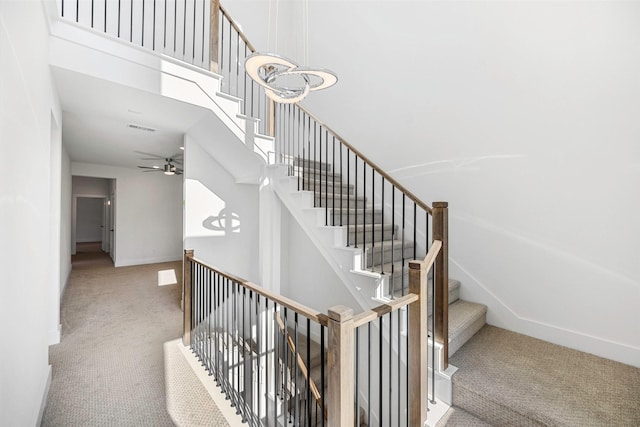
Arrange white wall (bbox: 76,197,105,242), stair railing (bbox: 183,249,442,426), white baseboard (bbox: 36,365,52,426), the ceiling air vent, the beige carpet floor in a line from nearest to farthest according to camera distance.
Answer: stair railing (bbox: 183,249,442,426) → white baseboard (bbox: 36,365,52,426) → the beige carpet floor → the ceiling air vent → white wall (bbox: 76,197,105,242)

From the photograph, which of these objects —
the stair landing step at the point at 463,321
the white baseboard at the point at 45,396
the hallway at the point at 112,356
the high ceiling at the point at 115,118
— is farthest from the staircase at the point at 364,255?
the white baseboard at the point at 45,396

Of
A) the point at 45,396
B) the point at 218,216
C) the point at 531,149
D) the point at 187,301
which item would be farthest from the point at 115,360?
the point at 531,149

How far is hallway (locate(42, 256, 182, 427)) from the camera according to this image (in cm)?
203

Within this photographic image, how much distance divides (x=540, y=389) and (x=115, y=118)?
502 cm

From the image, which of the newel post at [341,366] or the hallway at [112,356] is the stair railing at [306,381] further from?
the hallway at [112,356]

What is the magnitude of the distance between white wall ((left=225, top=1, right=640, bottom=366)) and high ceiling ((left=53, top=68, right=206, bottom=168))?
2831 millimetres

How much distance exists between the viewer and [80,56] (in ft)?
7.79

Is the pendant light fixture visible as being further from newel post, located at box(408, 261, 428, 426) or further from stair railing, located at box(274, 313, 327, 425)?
stair railing, located at box(274, 313, 327, 425)

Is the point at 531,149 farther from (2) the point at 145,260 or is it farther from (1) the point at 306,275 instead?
(2) the point at 145,260

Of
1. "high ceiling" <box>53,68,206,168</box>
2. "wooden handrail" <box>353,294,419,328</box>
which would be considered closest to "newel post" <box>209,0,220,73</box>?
"high ceiling" <box>53,68,206,168</box>

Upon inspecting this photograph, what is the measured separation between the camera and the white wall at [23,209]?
119cm

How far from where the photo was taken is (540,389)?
75.9 inches

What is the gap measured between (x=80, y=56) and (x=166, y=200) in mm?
5913

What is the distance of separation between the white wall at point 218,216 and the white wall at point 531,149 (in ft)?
8.34
